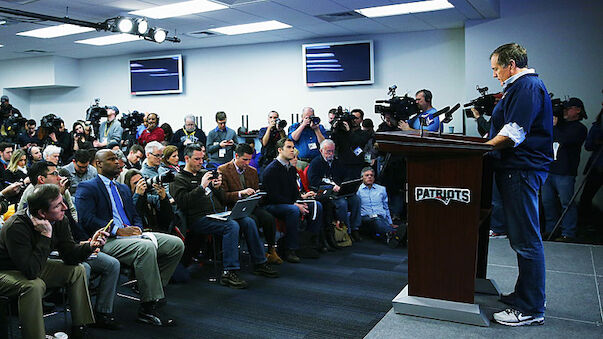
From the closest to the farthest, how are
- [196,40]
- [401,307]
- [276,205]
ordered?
[401,307]
[276,205]
[196,40]

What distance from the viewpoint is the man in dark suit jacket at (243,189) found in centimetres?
469

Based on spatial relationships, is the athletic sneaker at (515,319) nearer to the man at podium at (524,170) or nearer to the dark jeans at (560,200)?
the man at podium at (524,170)

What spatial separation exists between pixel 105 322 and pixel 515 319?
243 centimetres

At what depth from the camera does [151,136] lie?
308 inches

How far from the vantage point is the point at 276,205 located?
4898 millimetres

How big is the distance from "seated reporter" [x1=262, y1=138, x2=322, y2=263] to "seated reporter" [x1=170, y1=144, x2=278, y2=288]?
528mm

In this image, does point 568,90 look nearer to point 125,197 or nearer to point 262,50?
point 262,50

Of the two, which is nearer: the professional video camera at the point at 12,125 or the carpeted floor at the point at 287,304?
the carpeted floor at the point at 287,304

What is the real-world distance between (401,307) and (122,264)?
6.09 feet

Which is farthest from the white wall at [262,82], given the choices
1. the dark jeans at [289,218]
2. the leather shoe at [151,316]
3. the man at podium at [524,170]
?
the leather shoe at [151,316]

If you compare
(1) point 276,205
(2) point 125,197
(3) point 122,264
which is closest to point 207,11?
(1) point 276,205

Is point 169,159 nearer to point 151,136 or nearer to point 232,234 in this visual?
point 232,234

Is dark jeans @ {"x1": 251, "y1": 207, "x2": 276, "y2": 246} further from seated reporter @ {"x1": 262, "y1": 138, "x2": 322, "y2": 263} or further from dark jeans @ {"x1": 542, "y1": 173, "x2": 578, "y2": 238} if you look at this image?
dark jeans @ {"x1": 542, "y1": 173, "x2": 578, "y2": 238}

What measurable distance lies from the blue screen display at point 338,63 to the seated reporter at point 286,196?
156 inches
